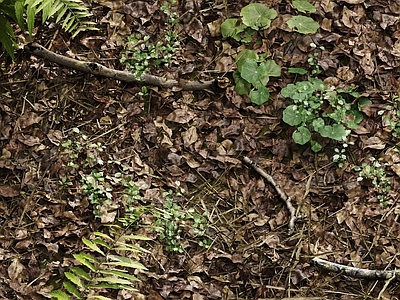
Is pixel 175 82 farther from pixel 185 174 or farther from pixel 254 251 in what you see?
pixel 254 251

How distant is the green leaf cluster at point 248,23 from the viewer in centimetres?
329

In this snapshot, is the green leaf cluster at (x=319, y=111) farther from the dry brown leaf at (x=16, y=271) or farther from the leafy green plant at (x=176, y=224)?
the dry brown leaf at (x=16, y=271)

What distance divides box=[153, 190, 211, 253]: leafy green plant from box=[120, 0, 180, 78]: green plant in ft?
2.60

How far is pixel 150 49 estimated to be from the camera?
329cm

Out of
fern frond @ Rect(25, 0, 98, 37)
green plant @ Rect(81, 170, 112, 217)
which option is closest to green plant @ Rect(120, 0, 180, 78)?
fern frond @ Rect(25, 0, 98, 37)

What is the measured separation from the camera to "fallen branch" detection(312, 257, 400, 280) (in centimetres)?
290

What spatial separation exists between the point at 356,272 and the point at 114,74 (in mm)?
1787

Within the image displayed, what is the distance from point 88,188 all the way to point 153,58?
34.8 inches

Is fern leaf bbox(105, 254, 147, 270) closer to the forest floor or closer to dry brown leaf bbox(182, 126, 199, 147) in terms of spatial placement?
the forest floor

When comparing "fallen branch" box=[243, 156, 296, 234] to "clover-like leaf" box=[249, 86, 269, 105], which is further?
"clover-like leaf" box=[249, 86, 269, 105]

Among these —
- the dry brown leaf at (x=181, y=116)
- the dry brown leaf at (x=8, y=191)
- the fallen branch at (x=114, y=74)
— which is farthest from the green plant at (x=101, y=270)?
the fallen branch at (x=114, y=74)

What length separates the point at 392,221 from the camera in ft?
A: 10.0

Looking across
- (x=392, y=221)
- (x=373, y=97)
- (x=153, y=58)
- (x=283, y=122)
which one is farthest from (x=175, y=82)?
(x=392, y=221)

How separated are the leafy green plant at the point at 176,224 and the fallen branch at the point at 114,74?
0.66 m
